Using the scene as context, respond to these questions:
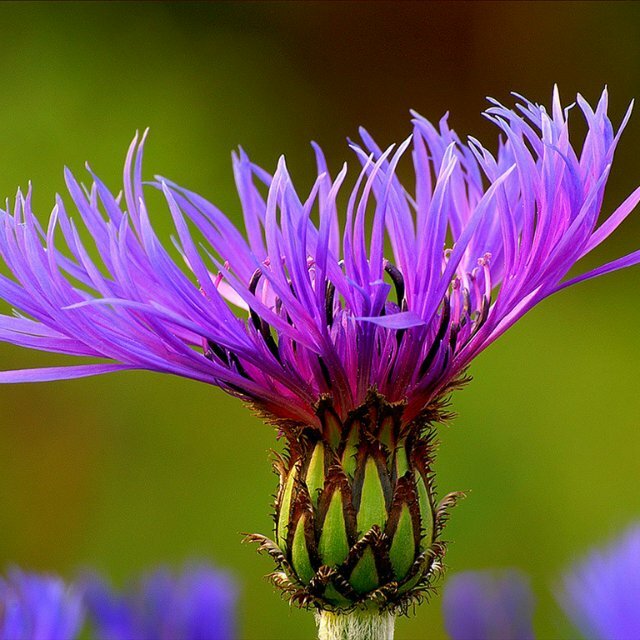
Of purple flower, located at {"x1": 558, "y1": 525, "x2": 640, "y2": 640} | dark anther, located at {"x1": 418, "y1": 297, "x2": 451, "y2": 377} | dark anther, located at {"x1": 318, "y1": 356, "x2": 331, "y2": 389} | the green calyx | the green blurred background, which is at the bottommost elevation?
purple flower, located at {"x1": 558, "y1": 525, "x2": 640, "y2": 640}

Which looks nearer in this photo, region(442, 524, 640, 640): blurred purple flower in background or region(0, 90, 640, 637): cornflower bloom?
region(442, 524, 640, 640): blurred purple flower in background

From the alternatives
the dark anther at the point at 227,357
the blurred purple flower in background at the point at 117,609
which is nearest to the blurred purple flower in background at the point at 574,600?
the blurred purple flower in background at the point at 117,609

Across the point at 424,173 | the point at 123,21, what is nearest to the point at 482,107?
the point at 123,21

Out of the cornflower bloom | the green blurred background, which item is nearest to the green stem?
the cornflower bloom

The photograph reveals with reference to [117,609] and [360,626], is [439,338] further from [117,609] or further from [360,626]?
[117,609]

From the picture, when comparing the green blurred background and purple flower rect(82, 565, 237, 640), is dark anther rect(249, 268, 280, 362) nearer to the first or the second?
purple flower rect(82, 565, 237, 640)

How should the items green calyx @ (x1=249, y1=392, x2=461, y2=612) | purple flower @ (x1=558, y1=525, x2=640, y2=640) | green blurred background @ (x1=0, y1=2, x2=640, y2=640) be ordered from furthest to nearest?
green blurred background @ (x1=0, y1=2, x2=640, y2=640) < green calyx @ (x1=249, y1=392, x2=461, y2=612) < purple flower @ (x1=558, y1=525, x2=640, y2=640)

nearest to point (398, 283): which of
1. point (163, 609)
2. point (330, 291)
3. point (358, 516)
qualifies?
point (330, 291)
